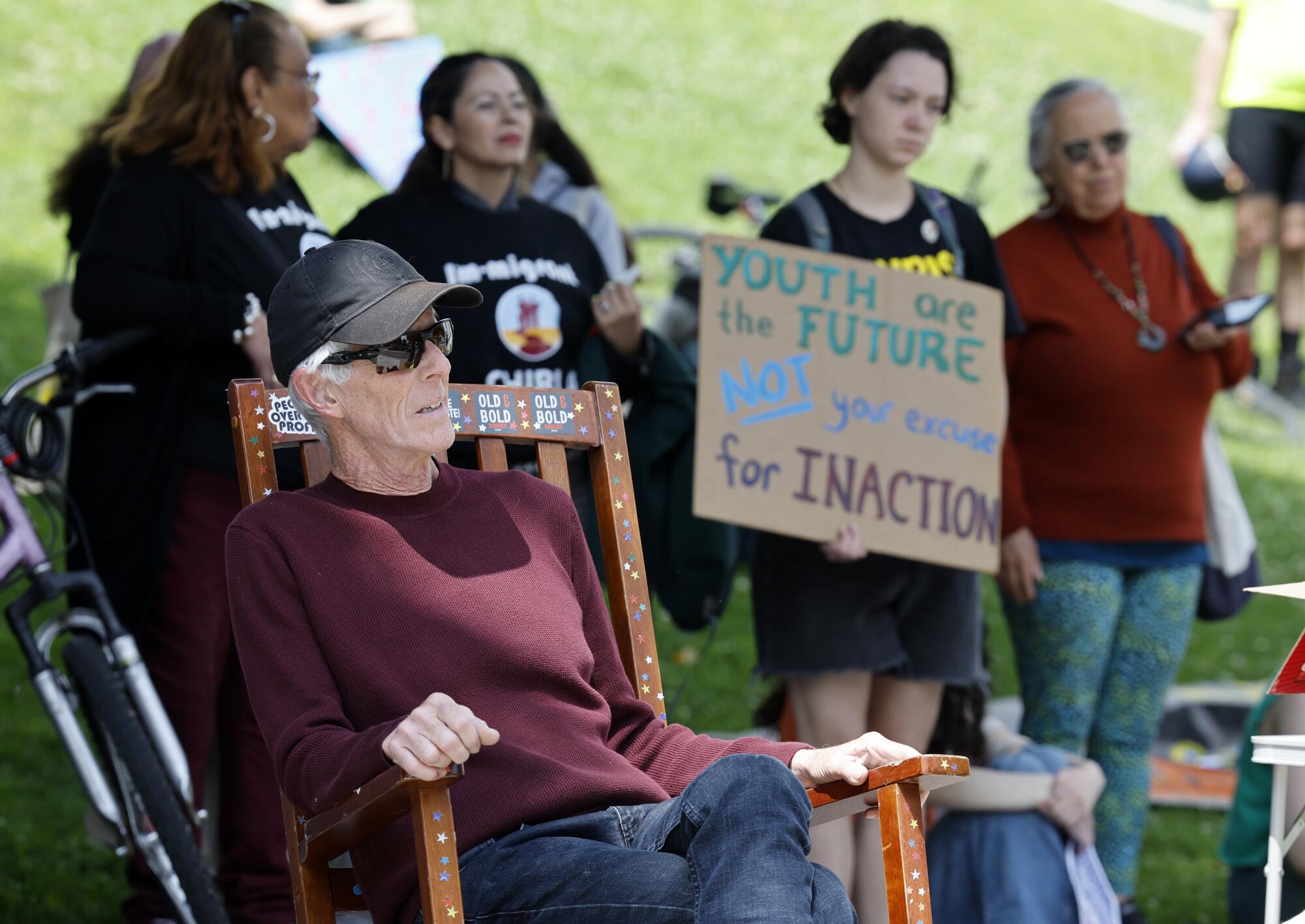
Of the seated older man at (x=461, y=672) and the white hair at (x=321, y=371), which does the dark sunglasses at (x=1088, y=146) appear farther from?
the white hair at (x=321, y=371)

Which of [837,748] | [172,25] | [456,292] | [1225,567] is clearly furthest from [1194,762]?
[172,25]

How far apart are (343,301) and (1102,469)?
2.42 meters

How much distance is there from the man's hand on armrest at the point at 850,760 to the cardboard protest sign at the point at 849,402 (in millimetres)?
1159

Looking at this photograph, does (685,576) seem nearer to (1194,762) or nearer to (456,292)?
(456,292)

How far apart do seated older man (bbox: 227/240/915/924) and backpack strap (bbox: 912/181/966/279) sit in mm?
1691

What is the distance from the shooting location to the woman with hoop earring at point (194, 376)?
3822 mm

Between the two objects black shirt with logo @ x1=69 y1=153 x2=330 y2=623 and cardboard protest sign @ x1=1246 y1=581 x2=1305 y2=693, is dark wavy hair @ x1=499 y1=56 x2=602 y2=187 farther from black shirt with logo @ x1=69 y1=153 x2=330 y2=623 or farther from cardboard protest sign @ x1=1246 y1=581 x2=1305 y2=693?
cardboard protest sign @ x1=1246 y1=581 x2=1305 y2=693

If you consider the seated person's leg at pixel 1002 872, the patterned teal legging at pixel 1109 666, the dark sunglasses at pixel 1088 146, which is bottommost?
the seated person's leg at pixel 1002 872

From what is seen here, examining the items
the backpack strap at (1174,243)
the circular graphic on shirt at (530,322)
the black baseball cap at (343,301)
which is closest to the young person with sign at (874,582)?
the circular graphic on shirt at (530,322)

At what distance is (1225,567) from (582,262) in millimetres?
1877

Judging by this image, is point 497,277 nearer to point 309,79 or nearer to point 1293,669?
point 309,79

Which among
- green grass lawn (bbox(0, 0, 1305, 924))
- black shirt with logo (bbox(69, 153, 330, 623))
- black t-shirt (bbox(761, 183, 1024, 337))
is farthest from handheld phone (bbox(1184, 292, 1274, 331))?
black shirt with logo (bbox(69, 153, 330, 623))

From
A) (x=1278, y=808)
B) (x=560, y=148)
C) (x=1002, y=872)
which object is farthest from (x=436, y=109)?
(x=1278, y=808)

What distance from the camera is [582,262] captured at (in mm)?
4195
